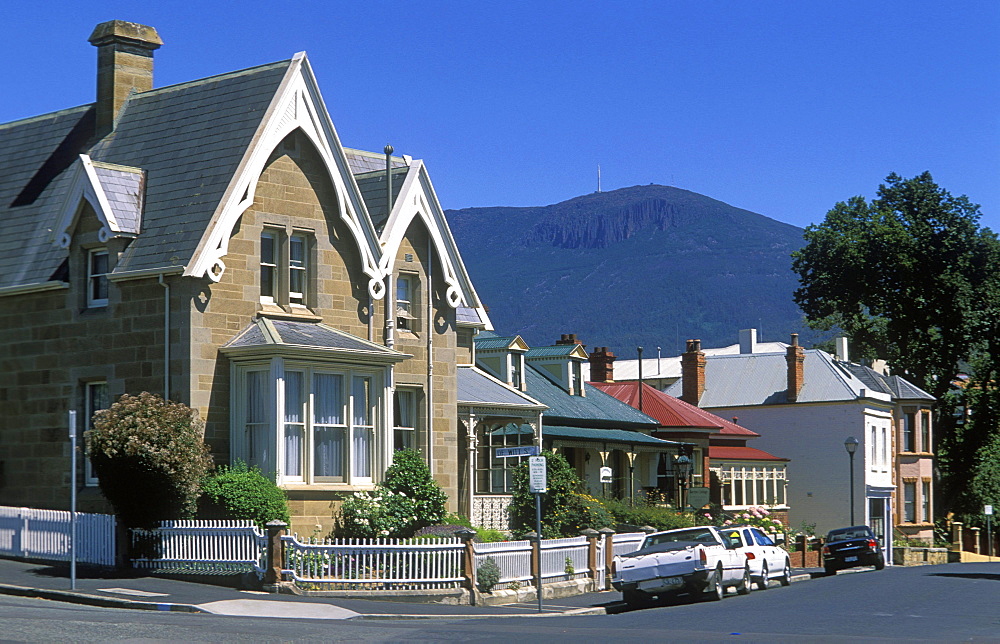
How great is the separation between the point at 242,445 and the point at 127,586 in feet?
18.4

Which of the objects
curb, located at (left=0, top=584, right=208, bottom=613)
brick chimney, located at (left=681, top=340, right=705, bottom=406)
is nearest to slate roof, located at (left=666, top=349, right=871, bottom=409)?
brick chimney, located at (left=681, top=340, right=705, bottom=406)

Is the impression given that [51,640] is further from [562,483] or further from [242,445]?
[562,483]

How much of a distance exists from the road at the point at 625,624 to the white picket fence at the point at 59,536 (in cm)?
484

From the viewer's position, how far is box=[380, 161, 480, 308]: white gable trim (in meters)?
35.2

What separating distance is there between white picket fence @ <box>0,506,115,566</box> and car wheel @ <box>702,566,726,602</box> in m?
12.5

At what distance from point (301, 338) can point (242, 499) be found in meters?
4.19

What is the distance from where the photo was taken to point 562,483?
38500 millimetres

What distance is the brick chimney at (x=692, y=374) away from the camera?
74.0 metres

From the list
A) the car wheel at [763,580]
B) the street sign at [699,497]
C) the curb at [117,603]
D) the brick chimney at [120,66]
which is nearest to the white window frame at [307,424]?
the curb at [117,603]

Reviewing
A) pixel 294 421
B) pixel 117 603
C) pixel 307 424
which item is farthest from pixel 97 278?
pixel 117 603

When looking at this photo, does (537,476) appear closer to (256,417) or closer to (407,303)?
(256,417)

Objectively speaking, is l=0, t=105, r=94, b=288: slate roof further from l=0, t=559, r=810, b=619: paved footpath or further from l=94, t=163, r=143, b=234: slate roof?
l=0, t=559, r=810, b=619: paved footpath

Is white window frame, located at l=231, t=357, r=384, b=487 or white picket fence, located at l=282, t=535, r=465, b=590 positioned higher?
white window frame, located at l=231, t=357, r=384, b=487

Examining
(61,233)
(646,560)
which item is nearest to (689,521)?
(646,560)
